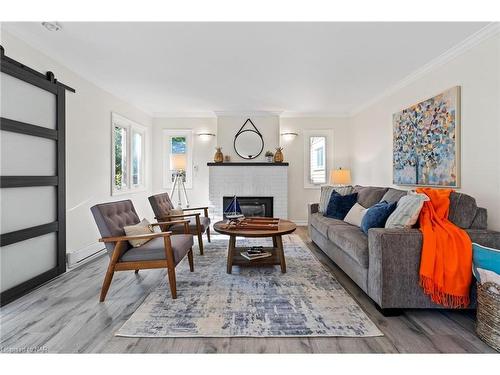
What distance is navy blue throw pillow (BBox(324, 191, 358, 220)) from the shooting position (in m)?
3.83

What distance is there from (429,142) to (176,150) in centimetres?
471

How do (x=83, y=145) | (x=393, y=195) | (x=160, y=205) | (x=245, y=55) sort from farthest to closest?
1. (x=160, y=205)
2. (x=83, y=145)
3. (x=393, y=195)
4. (x=245, y=55)

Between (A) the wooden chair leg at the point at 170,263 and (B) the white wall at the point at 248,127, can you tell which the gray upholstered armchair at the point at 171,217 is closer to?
(A) the wooden chair leg at the point at 170,263

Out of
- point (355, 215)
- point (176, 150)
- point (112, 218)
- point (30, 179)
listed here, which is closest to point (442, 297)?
point (355, 215)

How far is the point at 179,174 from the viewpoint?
5879mm

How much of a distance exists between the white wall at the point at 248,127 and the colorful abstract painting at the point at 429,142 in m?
2.32

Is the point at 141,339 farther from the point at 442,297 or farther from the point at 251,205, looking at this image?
the point at 251,205

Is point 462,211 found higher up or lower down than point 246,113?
lower down

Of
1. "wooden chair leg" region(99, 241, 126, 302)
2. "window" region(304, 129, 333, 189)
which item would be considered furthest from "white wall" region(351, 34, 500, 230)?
"wooden chair leg" region(99, 241, 126, 302)

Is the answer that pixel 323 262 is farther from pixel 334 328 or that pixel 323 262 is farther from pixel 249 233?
pixel 334 328

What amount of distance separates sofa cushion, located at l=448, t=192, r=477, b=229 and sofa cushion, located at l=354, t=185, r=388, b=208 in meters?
1.15

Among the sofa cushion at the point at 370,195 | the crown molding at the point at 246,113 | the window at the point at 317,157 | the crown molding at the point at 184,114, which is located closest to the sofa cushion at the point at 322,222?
the sofa cushion at the point at 370,195
